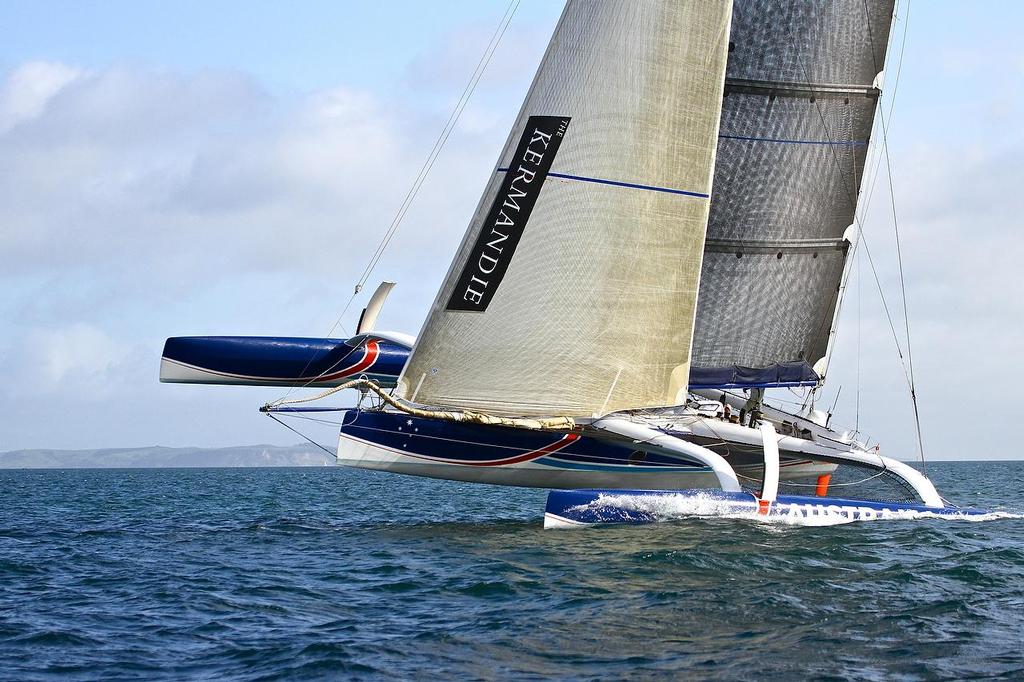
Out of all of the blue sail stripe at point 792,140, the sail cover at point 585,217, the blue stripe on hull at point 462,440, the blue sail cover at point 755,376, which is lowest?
the blue stripe on hull at point 462,440

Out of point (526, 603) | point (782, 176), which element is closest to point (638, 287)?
point (782, 176)

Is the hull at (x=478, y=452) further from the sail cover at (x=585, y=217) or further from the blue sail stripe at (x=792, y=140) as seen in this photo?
the blue sail stripe at (x=792, y=140)

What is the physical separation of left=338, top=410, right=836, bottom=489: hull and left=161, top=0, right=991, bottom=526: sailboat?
0.11 ft

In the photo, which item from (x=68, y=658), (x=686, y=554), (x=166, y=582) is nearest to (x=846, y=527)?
(x=686, y=554)

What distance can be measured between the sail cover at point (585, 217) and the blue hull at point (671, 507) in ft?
6.04

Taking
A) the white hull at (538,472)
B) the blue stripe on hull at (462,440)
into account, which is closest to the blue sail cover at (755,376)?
the white hull at (538,472)

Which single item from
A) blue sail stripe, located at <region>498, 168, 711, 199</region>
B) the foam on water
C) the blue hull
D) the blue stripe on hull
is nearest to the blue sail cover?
the blue stripe on hull

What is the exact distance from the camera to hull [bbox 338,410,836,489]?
1795 cm

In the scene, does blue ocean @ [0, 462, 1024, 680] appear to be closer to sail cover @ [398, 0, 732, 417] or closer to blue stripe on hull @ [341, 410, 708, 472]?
blue stripe on hull @ [341, 410, 708, 472]

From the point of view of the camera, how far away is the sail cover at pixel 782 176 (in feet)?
Result: 65.0

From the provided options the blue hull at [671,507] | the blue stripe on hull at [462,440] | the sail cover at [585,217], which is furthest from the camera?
the blue stripe on hull at [462,440]

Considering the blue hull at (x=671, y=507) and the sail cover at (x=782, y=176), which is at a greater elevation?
the sail cover at (x=782, y=176)

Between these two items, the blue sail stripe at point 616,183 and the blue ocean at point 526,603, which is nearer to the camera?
the blue ocean at point 526,603

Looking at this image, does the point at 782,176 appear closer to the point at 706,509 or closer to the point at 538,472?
the point at 706,509
